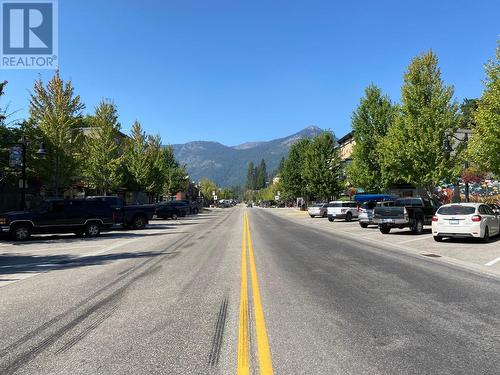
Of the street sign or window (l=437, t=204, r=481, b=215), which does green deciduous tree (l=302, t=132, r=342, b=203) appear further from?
the street sign

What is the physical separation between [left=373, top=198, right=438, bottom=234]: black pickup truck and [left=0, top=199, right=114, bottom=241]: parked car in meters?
14.7

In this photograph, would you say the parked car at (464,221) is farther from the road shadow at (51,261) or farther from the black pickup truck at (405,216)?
the road shadow at (51,261)

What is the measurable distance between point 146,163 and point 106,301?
4598 centimetres

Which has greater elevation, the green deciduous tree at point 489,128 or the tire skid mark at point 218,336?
the green deciduous tree at point 489,128

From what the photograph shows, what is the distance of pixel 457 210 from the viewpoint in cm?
1778

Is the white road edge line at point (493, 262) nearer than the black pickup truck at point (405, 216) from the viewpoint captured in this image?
Yes

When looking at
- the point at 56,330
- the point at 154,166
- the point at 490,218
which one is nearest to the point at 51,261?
the point at 56,330

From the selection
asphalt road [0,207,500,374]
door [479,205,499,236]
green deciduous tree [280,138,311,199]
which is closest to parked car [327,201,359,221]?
door [479,205,499,236]

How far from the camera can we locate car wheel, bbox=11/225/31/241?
21.2 m

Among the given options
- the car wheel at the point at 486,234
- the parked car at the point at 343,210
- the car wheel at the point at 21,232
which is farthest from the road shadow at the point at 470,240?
the car wheel at the point at 21,232

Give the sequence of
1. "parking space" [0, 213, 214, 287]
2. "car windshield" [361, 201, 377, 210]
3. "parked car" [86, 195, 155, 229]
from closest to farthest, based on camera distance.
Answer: "parking space" [0, 213, 214, 287], "parked car" [86, 195, 155, 229], "car windshield" [361, 201, 377, 210]

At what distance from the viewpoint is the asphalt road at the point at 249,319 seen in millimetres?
4699

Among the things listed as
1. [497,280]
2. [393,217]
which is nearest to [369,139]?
[393,217]

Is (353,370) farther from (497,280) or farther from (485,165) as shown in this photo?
(485,165)
